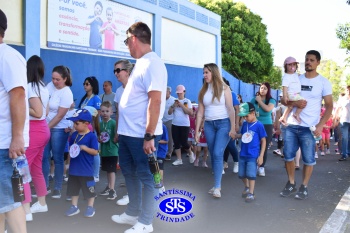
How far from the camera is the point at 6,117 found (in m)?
3.24

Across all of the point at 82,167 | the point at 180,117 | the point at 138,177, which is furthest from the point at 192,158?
the point at 138,177

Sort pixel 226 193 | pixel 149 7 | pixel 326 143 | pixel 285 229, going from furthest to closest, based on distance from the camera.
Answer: pixel 149 7, pixel 326 143, pixel 226 193, pixel 285 229

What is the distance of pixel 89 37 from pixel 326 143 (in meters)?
7.38

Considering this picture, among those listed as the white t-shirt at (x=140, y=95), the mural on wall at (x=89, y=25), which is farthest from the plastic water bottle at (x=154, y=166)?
the mural on wall at (x=89, y=25)

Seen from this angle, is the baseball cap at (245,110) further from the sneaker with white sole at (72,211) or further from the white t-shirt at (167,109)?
the white t-shirt at (167,109)

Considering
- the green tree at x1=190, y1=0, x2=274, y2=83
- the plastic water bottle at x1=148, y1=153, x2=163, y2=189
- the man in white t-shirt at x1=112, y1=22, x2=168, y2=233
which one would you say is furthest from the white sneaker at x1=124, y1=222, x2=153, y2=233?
the green tree at x1=190, y1=0, x2=274, y2=83

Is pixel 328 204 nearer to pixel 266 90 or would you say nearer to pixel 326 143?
pixel 266 90

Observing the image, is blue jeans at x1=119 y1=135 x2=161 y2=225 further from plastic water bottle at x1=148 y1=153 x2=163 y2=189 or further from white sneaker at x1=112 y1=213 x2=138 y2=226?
plastic water bottle at x1=148 y1=153 x2=163 y2=189

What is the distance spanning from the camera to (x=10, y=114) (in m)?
3.23

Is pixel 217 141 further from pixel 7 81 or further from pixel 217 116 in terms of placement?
pixel 7 81

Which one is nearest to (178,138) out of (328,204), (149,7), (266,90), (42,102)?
(266,90)

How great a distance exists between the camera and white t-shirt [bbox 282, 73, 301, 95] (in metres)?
6.11

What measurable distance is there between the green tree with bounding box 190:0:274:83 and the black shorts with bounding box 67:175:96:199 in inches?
1151

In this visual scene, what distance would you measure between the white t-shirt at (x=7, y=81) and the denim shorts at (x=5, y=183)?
0.29 ft
